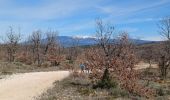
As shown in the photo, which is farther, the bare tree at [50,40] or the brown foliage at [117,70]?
the bare tree at [50,40]

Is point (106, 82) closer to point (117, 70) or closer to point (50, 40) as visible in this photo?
point (117, 70)

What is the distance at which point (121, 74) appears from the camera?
2708 cm

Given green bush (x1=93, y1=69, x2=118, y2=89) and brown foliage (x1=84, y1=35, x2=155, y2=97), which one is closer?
brown foliage (x1=84, y1=35, x2=155, y2=97)

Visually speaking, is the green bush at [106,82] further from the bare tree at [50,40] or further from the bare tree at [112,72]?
the bare tree at [50,40]

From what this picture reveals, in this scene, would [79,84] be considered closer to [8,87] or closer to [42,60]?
[8,87]

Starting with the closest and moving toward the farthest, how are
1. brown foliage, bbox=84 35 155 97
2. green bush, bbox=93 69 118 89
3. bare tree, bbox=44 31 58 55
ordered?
brown foliage, bbox=84 35 155 97, green bush, bbox=93 69 118 89, bare tree, bbox=44 31 58 55

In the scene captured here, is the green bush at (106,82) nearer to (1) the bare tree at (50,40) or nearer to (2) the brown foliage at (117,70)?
(2) the brown foliage at (117,70)

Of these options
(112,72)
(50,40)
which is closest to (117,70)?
(112,72)

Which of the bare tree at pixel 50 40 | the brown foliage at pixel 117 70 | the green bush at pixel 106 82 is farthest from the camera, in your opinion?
the bare tree at pixel 50 40

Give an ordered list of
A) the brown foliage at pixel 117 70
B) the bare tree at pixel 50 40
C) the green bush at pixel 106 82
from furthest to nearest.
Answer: the bare tree at pixel 50 40
the green bush at pixel 106 82
the brown foliage at pixel 117 70

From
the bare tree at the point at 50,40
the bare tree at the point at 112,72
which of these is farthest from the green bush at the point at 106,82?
the bare tree at the point at 50,40

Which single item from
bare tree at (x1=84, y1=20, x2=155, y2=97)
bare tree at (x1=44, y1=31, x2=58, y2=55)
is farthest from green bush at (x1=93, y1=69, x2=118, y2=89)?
bare tree at (x1=44, y1=31, x2=58, y2=55)

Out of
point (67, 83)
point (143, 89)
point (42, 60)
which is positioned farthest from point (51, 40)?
point (143, 89)

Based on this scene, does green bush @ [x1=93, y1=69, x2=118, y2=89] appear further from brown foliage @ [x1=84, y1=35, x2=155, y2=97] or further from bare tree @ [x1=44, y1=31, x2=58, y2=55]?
bare tree @ [x1=44, y1=31, x2=58, y2=55]
